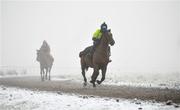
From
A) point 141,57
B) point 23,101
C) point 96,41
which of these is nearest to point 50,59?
point 96,41

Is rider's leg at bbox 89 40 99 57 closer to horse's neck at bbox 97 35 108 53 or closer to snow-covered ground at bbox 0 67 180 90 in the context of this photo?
horse's neck at bbox 97 35 108 53

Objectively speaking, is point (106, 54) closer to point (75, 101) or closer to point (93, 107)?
point (75, 101)

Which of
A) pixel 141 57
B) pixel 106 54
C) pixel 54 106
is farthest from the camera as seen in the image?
pixel 141 57

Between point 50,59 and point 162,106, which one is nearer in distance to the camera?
point 162,106

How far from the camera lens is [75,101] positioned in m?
12.1

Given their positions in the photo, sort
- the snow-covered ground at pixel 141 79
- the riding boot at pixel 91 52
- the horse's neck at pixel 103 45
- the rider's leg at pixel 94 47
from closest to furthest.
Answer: the horse's neck at pixel 103 45 → the rider's leg at pixel 94 47 → the riding boot at pixel 91 52 → the snow-covered ground at pixel 141 79

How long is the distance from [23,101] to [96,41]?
7072 millimetres

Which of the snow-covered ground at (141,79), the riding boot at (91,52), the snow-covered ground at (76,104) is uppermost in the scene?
the riding boot at (91,52)

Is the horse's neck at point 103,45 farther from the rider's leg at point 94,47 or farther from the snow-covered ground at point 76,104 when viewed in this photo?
the snow-covered ground at point 76,104

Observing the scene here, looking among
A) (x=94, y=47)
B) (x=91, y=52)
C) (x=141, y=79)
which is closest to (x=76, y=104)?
(x=94, y=47)

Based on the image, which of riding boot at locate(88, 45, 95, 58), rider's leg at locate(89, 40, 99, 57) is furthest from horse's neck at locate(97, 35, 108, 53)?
riding boot at locate(88, 45, 95, 58)

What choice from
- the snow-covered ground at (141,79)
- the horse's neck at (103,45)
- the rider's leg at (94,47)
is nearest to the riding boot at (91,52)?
the rider's leg at (94,47)

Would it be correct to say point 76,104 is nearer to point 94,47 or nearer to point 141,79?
point 94,47

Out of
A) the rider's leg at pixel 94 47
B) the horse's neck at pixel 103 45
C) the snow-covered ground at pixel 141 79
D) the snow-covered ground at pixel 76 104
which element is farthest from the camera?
the snow-covered ground at pixel 141 79
